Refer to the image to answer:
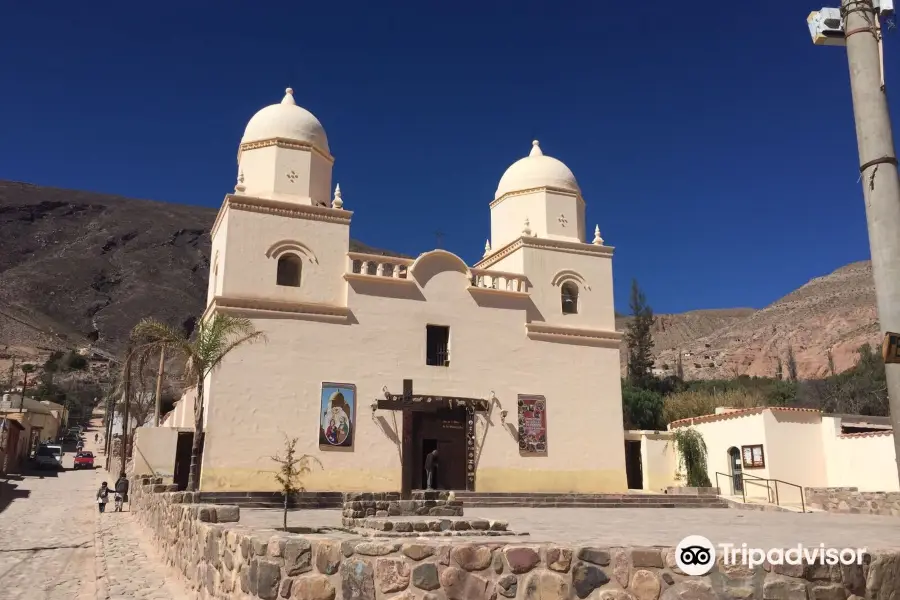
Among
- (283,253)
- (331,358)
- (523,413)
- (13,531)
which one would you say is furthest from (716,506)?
(13,531)

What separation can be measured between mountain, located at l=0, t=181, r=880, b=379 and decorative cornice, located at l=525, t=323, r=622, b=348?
41665 mm

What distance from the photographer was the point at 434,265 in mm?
21844

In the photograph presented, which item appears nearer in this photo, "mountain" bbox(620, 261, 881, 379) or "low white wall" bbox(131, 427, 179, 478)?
"low white wall" bbox(131, 427, 179, 478)

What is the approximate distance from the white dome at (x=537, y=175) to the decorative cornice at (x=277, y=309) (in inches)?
315

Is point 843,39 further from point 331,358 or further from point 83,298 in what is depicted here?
point 83,298

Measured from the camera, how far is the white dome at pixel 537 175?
2470cm

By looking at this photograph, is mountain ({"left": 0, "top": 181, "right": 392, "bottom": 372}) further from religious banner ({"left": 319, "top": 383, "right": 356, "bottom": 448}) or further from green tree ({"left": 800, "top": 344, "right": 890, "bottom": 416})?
green tree ({"left": 800, "top": 344, "right": 890, "bottom": 416})

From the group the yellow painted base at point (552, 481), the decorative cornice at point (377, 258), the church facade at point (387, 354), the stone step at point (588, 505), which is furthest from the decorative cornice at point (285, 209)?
the stone step at point (588, 505)

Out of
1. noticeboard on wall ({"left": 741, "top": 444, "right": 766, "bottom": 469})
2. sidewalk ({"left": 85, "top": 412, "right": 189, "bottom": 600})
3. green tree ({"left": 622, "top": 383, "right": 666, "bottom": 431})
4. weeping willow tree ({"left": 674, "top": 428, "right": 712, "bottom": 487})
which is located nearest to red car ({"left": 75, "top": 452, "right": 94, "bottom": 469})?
sidewalk ({"left": 85, "top": 412, "right": 189, "bottom": 600})

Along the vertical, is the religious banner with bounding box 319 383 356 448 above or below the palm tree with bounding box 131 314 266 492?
below

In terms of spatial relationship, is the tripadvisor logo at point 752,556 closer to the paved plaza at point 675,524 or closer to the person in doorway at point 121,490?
the paved plaza at point 675,524

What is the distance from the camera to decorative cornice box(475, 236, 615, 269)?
23.4m

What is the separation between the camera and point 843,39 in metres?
5.15

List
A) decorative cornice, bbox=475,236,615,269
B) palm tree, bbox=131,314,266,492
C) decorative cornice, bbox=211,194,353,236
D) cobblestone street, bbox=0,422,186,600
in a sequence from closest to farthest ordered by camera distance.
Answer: cobblestone street, bbox=0,422,186,600 < palm tree, bbox=131,314,266,492 < decorative cornice, bbox=211,194,353,236 < decorative cornice, bbox=475,236,615,269
